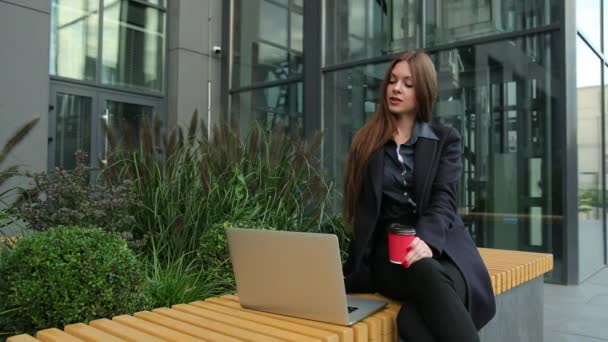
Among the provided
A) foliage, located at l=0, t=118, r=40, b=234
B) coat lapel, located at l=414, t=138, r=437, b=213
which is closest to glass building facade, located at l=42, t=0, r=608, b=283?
foliage, located at l=0, t=118, r=40, b=234

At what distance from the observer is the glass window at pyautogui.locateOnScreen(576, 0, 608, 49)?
5.38 meters

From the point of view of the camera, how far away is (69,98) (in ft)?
22.7

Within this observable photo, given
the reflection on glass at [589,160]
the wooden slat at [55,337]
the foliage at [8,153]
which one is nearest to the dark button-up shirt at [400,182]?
the wooden slat at [55,337]

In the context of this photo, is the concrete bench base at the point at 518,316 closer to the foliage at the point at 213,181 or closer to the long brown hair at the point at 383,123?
the long brown hair at the point at 383,123

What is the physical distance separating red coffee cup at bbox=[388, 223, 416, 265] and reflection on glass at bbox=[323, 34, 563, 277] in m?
3.55

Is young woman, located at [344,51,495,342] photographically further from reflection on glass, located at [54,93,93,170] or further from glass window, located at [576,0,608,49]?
reflection on glass, located at [54,93,93,170]

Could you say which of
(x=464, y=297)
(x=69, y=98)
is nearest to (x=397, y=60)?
(x=464, y=297)

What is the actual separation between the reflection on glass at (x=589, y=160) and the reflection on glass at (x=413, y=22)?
65 centimetres

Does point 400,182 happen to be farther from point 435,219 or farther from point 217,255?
point 217,255

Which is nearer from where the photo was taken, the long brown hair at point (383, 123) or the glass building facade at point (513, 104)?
the long brown hair at point (383, 123)

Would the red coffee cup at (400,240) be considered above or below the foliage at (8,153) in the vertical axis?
below

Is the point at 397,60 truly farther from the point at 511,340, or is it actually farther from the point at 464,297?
the point at 511,340

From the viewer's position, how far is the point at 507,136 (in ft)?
17.8

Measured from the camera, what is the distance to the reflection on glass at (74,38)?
22.2 ft
